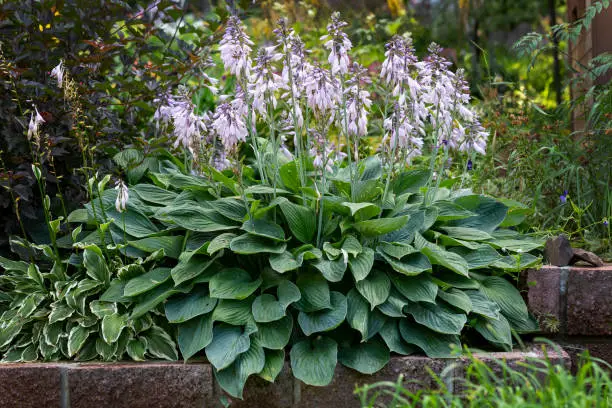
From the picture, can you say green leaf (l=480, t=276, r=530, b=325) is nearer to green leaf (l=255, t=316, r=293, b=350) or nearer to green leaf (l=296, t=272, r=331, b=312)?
green leaf (l=296, t=272, r=331, b=312)

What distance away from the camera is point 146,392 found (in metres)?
3.00

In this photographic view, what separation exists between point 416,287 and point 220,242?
0.86m

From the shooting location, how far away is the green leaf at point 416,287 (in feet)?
Answer: 10.2

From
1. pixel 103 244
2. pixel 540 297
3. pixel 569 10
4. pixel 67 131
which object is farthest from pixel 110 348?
pixel 569 10

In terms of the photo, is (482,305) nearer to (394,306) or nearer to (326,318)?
(394,306)

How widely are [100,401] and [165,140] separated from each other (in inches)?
54.8

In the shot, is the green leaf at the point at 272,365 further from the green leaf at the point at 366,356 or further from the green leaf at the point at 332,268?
the green leaf at the point at 332,268

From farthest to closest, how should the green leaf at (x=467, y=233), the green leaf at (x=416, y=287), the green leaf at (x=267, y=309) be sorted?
the green leaf at (x=467, y=233) → the green leaf at (x=416, y=287) → the green leaf at (x=267, y=309)

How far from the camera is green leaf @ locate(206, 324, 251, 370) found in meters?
2.92

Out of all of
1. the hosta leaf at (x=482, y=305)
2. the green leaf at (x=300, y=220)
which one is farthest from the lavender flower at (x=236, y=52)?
the hosta leaf at (x=482, y=305)

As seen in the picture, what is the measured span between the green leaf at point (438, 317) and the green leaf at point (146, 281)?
107 centimetres

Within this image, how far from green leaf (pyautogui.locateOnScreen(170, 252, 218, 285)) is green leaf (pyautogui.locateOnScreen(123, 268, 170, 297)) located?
74 mm

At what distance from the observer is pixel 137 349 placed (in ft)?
10.3

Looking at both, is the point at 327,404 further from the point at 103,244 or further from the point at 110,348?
the point at 103,244
